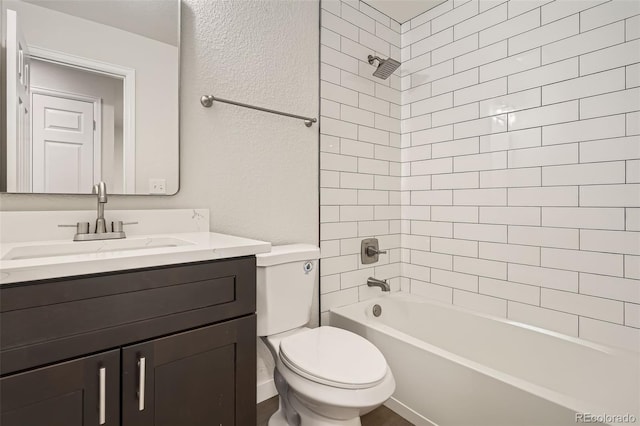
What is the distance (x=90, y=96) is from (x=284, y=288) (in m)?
1.08

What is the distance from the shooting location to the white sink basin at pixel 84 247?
40.4 inches

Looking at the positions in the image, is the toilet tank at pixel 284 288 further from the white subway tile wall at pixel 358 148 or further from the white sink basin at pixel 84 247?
the white subway tile wall at pixel 358 148

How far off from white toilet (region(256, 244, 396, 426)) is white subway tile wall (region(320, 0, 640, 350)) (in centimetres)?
52

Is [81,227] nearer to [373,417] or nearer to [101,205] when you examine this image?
[101,205]

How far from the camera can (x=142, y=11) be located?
1384mm

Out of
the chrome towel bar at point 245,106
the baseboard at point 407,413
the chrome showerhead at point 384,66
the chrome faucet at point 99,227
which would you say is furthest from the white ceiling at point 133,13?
the baseboard at point 407,413

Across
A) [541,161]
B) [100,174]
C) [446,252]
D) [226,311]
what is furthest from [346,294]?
[100,174]

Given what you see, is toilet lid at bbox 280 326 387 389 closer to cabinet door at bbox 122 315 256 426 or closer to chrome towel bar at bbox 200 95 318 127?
cabinet door at bbox 122 315 256 426

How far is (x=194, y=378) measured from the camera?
99cm

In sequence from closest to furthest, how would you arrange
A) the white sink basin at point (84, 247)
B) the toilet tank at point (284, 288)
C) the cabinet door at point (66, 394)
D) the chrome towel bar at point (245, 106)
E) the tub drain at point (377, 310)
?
the cabinet door at point (66, 394)
the white sink basin at point (84, 247)
the toilet tank at point (284, 288)
the chrome towel bar at point (245, 106)
the tub drain at point (377, 310)

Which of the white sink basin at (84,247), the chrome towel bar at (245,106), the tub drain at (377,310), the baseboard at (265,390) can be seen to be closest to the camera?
the white sink basin at (84,247)

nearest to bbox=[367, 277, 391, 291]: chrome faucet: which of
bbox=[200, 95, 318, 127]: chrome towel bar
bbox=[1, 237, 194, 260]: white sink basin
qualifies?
bbox=[200, 95, 318, 127]: chrome towel bar

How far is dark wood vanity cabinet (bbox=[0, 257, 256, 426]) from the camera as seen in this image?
0.75 meters

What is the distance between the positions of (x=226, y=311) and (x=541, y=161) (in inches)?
68.3
